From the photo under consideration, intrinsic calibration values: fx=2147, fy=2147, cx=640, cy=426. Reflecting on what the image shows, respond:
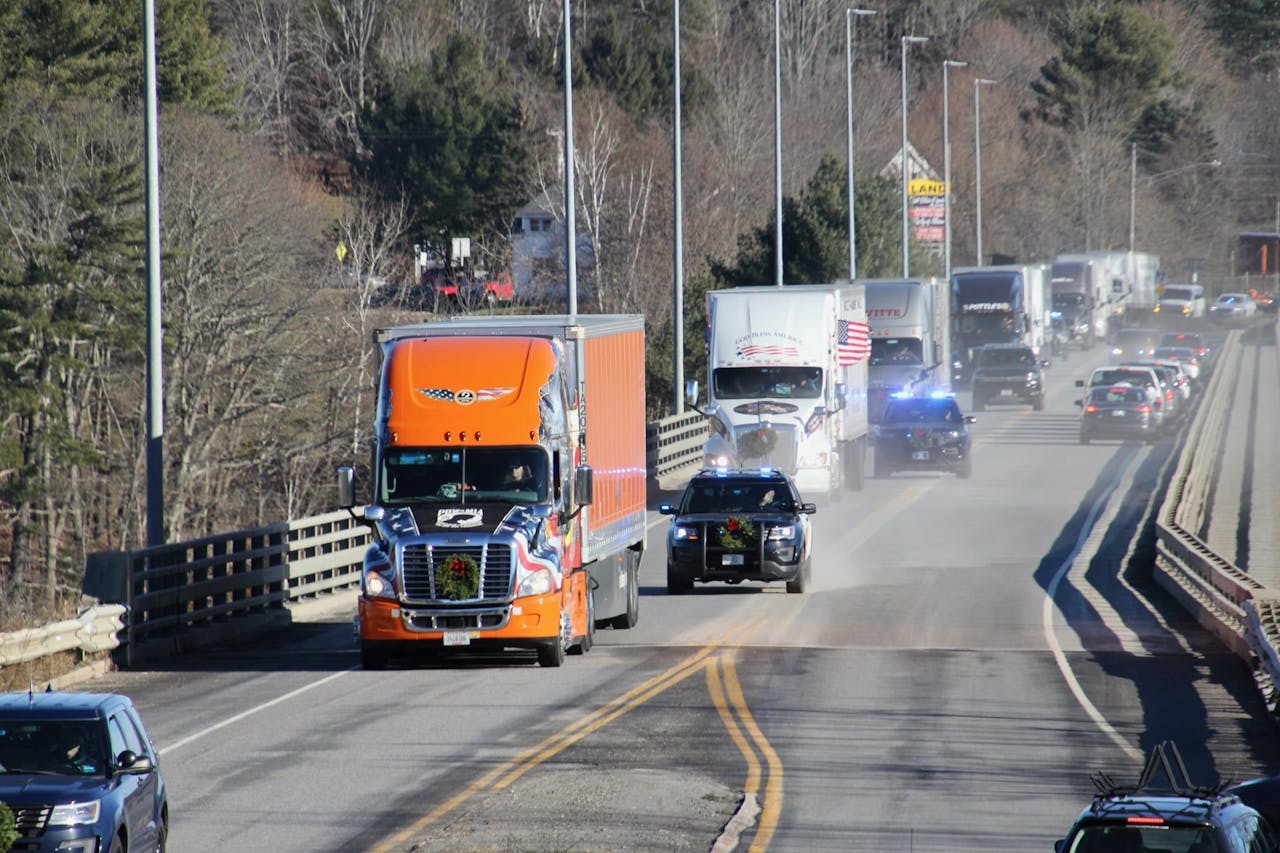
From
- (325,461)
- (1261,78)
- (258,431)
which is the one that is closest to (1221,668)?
(258,431)

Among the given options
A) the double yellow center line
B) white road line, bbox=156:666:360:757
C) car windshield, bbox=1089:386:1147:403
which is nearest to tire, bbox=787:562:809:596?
the double yellow center line

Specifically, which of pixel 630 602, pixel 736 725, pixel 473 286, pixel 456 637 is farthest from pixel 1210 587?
pixel 473 286

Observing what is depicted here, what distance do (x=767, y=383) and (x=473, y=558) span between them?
19.7 meters

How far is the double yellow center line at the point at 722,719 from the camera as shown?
1459 cm

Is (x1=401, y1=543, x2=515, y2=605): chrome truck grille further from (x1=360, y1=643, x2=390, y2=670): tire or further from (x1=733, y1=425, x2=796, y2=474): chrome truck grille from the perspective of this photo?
(x1=733, y1=425, x2=796, y2=474): chrome truck grille

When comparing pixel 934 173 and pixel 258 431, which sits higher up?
pixel 934 173

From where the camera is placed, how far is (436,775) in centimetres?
1634

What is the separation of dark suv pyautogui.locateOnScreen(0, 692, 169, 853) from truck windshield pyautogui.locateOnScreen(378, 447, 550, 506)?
30.3 feet

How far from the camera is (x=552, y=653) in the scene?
22.3m

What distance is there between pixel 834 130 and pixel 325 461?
62.8 m

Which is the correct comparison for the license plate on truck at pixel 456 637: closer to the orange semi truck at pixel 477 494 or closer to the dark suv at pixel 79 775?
the orange semi truck at pixel 477 494

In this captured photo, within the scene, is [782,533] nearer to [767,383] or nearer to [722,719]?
[722,719]

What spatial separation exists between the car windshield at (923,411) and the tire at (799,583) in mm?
19408

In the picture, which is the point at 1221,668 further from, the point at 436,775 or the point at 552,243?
the point at 552,243
